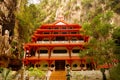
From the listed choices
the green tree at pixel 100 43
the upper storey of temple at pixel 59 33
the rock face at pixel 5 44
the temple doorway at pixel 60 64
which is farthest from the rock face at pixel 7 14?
the green tree at pixel 100 43

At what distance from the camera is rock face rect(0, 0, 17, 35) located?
4237 centimetres

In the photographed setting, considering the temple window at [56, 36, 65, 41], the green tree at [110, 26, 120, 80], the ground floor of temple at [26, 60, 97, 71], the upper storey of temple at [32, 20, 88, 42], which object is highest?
the upper storey of temple at [32, 20, 88, 42]

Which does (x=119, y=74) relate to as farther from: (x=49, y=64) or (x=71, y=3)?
(x=71, y=3)

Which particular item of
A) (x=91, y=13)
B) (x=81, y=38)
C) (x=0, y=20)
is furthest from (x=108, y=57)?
(x=91, y=13)

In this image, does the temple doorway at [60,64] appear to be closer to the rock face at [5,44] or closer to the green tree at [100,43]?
the rock face at [5,44]

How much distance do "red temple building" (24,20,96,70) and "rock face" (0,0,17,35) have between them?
6.02m

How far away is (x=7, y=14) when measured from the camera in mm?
44406

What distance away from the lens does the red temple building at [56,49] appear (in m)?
40.6

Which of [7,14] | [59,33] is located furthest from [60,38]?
A: [7,14]

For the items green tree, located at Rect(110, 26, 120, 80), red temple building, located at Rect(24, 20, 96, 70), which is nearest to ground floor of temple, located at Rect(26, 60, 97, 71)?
red temple building, located at Rect(24, 20, 96, 70)

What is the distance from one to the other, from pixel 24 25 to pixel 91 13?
67.9 ft

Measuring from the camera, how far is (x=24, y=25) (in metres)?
48.4

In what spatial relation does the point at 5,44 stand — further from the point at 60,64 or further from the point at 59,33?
the point at 59,33

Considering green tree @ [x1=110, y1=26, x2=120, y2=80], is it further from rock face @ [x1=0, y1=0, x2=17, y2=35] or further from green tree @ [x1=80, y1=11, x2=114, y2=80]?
rock face @ [x1=0, y1=0, x2=17, y2=35]
